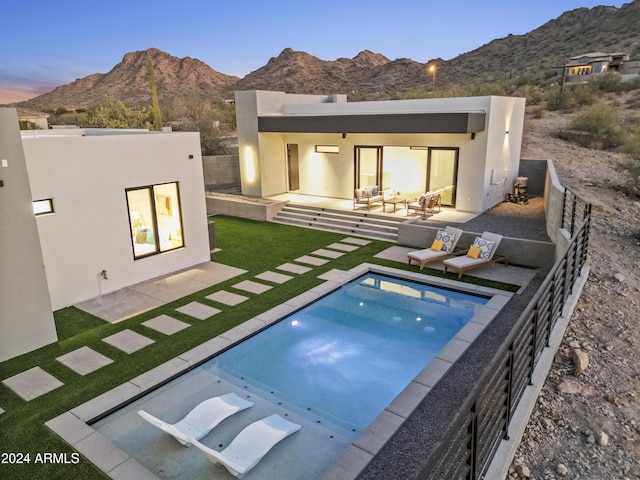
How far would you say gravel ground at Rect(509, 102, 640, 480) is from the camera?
14.2ft

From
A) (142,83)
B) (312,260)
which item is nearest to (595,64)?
(312,260)

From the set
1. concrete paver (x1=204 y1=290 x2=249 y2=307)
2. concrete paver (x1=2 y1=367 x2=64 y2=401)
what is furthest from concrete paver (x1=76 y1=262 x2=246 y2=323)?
concrete paver (x1=2 y1=367 x2=64 y2=401)

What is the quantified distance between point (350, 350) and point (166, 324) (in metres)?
3.61

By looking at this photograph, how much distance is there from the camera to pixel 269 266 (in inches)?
459

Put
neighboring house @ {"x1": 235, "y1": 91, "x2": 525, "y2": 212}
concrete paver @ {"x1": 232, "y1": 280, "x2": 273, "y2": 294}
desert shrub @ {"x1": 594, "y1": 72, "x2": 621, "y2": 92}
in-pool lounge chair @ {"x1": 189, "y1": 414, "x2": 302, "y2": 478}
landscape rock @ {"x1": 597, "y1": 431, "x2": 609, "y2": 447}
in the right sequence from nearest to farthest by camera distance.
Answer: landscape rock @ {"x1": 597, "y1": 431, "x2": 609, "y2": 447}
in-pool lounge chair @ {"x1": 189, "y1": 414, "x2": 302, "y2": 478}
concrete paver @ {"x1": 232, "y1": 280, "x2": 273, "y2": 294}
neighboring house @ {"x1": 235, "y1": 91, "x2": 525, "y2": 212}
desert shrub @ {"x1": 594, "y1": 72, "x2": 621, "y2": 92}

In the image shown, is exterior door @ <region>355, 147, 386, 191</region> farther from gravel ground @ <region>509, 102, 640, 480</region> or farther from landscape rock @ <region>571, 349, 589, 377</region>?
landscape rock @ <region>571, 349, 589, 377</region>

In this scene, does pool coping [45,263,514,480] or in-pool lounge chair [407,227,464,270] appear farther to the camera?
in-pool lounge chair [407,227,464,270]

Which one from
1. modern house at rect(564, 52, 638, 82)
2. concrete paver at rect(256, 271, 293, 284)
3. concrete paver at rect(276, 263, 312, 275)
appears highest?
modern house at rect(564, 52, 638, 82)

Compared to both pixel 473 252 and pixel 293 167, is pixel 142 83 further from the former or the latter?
pixel 473 252

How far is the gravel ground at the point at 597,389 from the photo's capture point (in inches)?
171

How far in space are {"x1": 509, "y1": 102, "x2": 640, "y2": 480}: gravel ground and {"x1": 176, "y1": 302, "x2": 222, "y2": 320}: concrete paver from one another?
611cm

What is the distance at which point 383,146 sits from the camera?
16.6 m

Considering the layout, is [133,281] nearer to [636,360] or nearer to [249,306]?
[249,306]

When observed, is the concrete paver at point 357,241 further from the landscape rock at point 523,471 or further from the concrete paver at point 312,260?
the landscape rock at point 523,471
